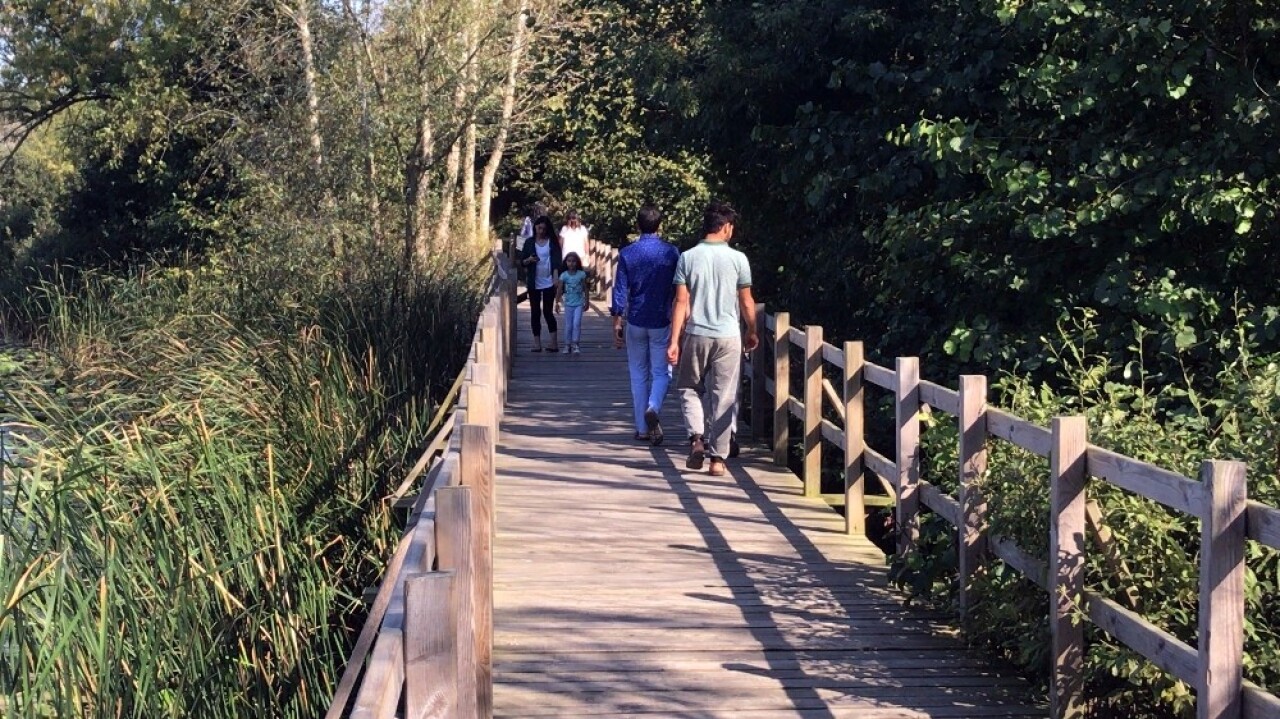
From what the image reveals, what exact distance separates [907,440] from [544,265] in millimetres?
9069

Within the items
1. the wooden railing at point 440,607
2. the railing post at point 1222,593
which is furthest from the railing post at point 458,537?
the railing post at point 1222,593

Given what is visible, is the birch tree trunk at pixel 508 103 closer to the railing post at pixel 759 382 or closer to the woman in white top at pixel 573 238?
the woman in white top at pixel 573 238

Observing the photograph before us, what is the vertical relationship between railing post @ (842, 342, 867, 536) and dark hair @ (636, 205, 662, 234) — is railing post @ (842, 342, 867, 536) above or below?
below

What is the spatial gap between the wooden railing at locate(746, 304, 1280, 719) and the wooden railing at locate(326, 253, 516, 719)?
211 centimetres

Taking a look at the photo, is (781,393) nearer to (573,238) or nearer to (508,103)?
(573,238)

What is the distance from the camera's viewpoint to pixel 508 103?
27.1 metres

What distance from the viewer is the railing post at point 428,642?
3.36 metres

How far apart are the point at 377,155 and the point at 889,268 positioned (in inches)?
491

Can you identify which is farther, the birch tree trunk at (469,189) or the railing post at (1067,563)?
the birch tree trunk at (469,189)

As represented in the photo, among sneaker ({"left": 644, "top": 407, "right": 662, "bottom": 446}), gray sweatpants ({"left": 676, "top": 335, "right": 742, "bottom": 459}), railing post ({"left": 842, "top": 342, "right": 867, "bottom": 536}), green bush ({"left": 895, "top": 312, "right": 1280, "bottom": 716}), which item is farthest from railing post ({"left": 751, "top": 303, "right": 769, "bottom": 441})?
green bush ({"left": 895, "top": 312, "right": 1280, "bottom": 716})

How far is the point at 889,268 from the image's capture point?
431 inches

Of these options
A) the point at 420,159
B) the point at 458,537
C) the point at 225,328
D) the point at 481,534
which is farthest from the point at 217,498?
the point at 420,159

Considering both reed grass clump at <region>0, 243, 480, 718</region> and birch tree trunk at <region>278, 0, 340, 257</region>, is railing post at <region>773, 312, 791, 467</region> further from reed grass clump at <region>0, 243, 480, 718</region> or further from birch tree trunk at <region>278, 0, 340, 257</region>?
birch tree trunk at <region>278, 0, 340, 257</region>

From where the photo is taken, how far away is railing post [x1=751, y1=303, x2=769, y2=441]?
39.7 ft
